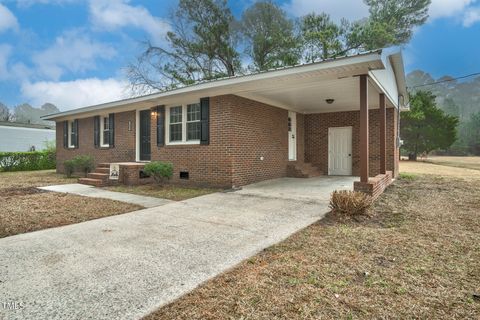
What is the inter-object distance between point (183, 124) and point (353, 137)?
22.2 feet

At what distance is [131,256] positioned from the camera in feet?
11.1

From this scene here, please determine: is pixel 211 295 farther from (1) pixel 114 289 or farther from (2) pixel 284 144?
(2) pixel 284 144

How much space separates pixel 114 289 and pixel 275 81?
5.81 m

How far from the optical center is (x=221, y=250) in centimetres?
361

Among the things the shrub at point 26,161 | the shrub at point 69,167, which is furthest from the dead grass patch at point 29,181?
the shrub at point 26,161

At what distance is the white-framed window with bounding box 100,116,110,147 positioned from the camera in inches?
499

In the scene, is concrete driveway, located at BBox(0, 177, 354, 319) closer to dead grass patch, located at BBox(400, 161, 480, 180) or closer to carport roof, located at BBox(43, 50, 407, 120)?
carport roof, located at BBox(43, 50, 407, 120)

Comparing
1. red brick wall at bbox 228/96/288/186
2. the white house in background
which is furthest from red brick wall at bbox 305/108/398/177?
the white house in background

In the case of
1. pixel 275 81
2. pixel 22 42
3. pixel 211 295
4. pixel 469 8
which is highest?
pixel 469 8

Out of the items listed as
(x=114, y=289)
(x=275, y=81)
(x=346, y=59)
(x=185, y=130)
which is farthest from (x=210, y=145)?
(x=114, y=289)

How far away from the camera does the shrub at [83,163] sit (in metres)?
11.7

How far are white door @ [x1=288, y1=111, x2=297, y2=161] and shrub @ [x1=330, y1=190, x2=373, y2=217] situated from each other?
20.8 ft

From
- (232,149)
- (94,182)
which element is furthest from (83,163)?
(232,149)

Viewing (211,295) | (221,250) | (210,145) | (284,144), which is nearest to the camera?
(211,295)
